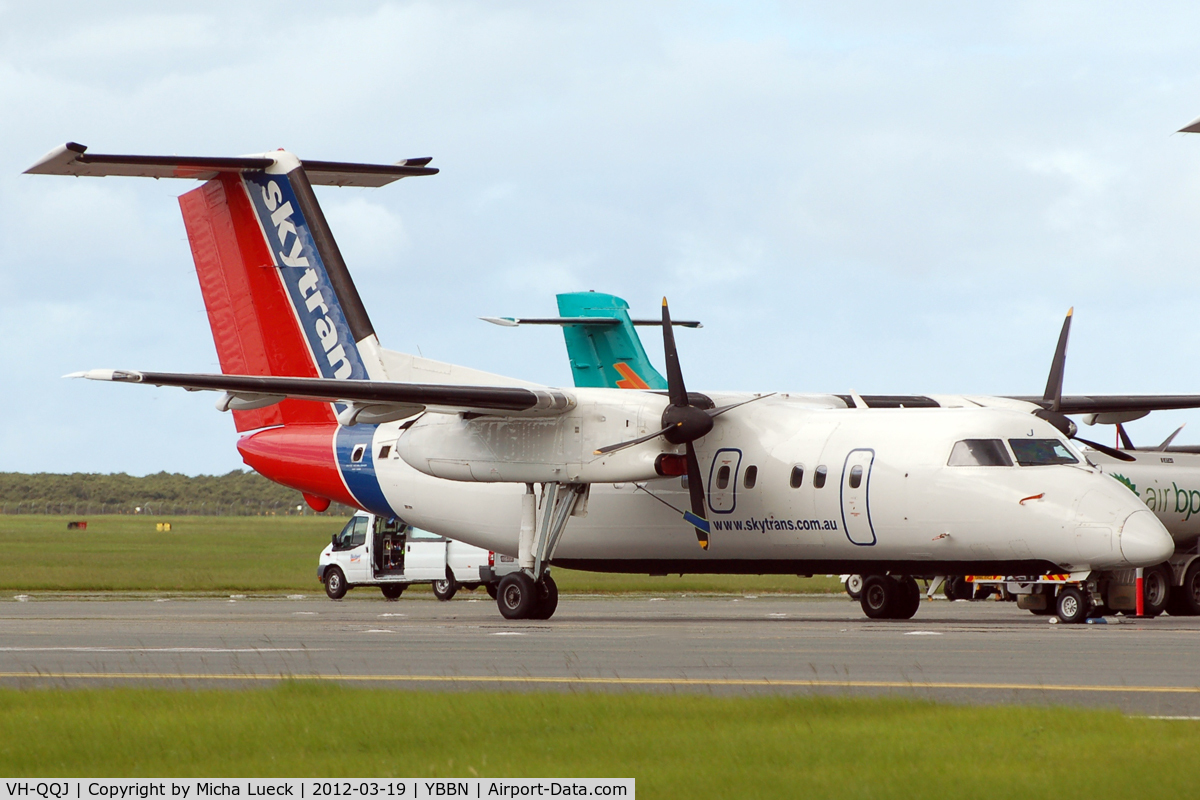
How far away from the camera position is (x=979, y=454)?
2269 cm

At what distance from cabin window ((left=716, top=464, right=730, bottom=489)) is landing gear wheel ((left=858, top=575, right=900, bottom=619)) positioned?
2961 mm

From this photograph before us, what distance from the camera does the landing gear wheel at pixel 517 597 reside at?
83.7 feet

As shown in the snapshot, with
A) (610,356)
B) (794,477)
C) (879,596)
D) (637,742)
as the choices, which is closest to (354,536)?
(610,356)

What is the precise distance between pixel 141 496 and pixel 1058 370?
16280 cm

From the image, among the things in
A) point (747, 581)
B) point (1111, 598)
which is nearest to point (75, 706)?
point (1111, 598)

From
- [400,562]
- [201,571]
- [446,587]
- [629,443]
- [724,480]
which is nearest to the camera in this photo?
[629,443]

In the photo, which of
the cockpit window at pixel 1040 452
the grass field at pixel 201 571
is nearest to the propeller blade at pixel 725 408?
the cockpit window at pixel 1040 452

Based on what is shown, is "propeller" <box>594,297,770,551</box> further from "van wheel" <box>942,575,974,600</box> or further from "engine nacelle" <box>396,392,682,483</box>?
"van wheel" <box>942,575,974,600</box>

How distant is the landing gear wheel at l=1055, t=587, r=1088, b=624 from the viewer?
23.3 metres

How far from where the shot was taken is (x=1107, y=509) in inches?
844

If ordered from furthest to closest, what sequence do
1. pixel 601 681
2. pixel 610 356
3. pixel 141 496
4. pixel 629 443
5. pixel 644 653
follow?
pixel 141 496
pixel 610 356
pixel 629 443
pixel 644 653
pixel 601 681

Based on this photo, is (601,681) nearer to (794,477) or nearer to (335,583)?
(794,477)

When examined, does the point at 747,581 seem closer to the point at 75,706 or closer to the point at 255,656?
the point at 255,656

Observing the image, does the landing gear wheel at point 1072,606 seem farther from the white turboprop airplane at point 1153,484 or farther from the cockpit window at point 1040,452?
the cockpit window at point 1040,452
